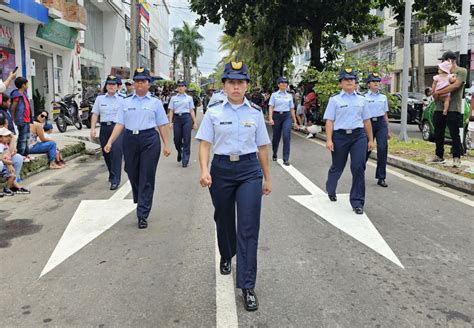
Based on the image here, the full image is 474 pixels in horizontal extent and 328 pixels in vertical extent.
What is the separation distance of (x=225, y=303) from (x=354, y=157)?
344 centimetres

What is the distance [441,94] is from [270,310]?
268 inches

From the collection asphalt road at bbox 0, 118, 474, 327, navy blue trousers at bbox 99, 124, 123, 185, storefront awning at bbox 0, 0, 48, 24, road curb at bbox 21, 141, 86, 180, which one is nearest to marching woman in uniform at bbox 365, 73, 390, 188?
asphalt road at bbox 0, 118, 474, 327

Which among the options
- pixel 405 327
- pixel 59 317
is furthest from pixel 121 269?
pixel 405 327

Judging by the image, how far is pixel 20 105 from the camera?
369 inches

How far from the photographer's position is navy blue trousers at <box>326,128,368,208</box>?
6363mm

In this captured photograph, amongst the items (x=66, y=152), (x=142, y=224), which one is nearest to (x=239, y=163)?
(x=142, y=224)

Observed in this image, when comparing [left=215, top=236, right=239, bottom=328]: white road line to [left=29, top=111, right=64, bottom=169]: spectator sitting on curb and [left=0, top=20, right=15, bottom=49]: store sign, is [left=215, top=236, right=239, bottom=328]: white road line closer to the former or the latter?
[left=29, top=111, right=64, bottom=169]: spectator sitting on curb

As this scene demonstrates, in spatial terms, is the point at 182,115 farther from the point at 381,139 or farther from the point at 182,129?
the point at 381,139

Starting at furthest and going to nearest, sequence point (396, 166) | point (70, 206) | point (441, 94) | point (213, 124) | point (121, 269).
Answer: point (396, 166)
point (441, 94)
point (70, 206)
point (121, 269)
point (213, 124)

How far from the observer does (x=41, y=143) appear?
10.6 meters

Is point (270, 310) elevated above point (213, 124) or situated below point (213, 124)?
below

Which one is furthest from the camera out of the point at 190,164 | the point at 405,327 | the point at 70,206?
the point at 190,164

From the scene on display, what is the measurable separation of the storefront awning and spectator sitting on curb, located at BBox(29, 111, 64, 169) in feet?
21.3

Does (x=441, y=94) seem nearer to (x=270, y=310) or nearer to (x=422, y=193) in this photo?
(x=422, y=193)
